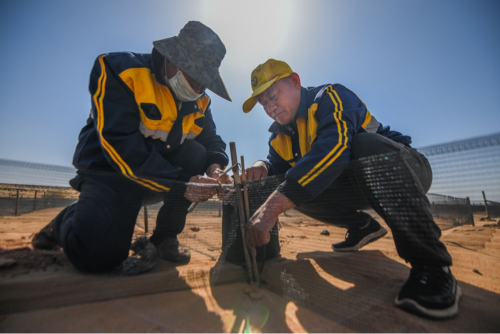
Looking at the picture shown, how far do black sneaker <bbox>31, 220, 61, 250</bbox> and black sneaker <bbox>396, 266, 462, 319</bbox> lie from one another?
2.49 m

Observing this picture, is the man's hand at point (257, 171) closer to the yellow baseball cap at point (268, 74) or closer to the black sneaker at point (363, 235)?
the yellow baseball cap at point (268, 74)

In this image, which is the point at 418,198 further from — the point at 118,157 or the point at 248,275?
the point at 118,157

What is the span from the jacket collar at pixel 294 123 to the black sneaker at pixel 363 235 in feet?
3.90

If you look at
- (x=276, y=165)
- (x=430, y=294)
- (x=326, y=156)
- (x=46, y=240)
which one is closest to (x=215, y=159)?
(x=276, y=165)

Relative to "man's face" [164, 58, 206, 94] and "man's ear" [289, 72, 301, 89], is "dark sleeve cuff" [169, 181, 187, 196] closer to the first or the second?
"man's face" [164, 58, 206, 94]

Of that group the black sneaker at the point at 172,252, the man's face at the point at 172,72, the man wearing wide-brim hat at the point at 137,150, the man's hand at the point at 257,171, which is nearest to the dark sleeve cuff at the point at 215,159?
the man wearing wide-brim hat at the point at 137,150

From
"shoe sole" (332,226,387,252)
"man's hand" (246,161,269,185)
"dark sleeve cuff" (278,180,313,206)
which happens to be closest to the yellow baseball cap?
"man's hand" (246,161,269,185)

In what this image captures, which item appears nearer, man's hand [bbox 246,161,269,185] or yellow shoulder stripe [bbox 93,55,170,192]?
yellow shoulder stripe [bbox 93,55,170,192]

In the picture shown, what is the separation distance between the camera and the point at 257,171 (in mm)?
2281

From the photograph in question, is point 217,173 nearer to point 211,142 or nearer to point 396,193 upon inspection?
point 211,142

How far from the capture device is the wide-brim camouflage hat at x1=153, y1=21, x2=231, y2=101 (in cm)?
180

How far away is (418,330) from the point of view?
0.91 m

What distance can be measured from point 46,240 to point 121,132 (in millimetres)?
1145

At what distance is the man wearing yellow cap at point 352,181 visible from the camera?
1121mm
